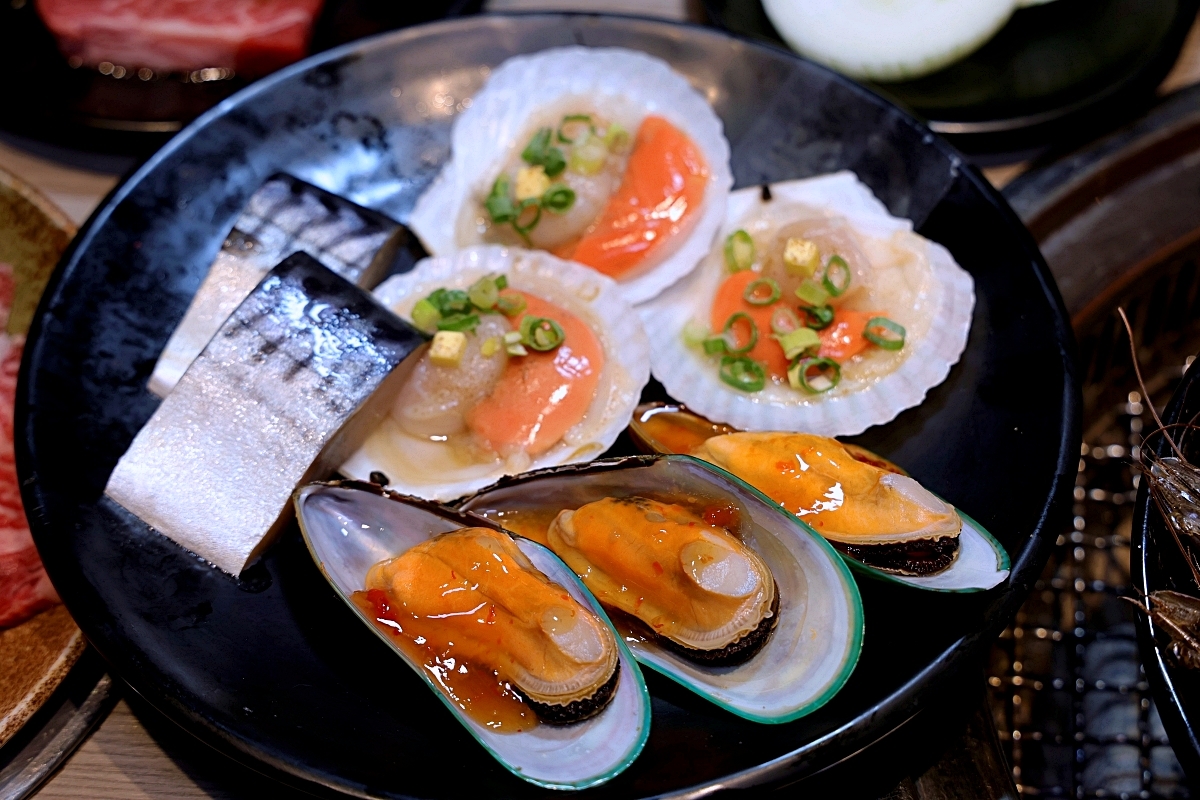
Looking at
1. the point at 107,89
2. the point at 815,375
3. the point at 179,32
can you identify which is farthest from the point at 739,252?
the point at 107,89

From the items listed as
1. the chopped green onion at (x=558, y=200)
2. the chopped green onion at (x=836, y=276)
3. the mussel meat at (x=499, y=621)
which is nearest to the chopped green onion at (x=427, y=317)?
the chopped green onion at (x=558, y=200)

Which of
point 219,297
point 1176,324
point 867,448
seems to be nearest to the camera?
point 867,448

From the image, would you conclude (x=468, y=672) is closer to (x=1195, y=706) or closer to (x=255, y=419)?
(x=255, y=419)

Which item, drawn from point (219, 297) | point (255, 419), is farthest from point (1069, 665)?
point (219, 297)

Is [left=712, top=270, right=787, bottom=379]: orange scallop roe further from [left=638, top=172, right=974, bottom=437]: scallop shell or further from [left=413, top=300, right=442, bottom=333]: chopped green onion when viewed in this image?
[left=413, top=300, right=442, bottom=333]: chopped green onion

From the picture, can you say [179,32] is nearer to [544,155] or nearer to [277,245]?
[277,245]

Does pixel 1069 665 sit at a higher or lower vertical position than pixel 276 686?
lower
